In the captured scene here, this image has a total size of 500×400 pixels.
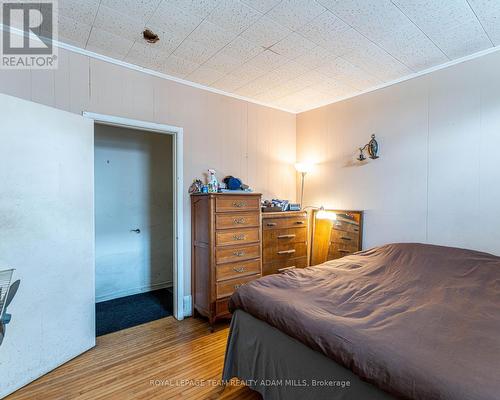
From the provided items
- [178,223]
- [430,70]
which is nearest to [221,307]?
[178,223]

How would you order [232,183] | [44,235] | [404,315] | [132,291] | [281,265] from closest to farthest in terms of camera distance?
[404,315] → [44,235] → [232,183] → [281,265] → [132,291]

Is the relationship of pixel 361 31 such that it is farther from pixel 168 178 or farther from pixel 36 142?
pixel 168 178

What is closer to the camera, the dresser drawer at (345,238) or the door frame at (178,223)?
the door frame at (178,223)

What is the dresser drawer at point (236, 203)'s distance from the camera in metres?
2.61

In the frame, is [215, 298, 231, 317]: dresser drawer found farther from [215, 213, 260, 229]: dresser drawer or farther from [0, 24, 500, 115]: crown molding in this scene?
[0, 24, 500, 115]: crown molding

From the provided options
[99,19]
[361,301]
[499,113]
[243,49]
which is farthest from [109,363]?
[499,113]

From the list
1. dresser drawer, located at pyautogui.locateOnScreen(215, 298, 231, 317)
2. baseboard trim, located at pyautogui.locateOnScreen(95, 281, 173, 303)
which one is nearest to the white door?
dresser drawer, located at pyautogui.locateOnScreen(215, 298, 231, 317)

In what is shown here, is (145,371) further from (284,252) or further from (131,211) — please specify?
(131,211)

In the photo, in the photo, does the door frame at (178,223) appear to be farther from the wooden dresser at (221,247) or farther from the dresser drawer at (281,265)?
the dresser drawer at (281,265)

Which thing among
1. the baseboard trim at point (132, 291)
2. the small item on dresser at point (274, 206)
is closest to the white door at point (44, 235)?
the baseboard trim at point (132, 291)

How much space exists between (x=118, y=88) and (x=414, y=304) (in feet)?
9.71

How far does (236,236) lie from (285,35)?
6.08ft

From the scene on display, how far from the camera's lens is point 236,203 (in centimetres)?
273

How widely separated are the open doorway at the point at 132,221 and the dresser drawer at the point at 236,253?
1.07m
